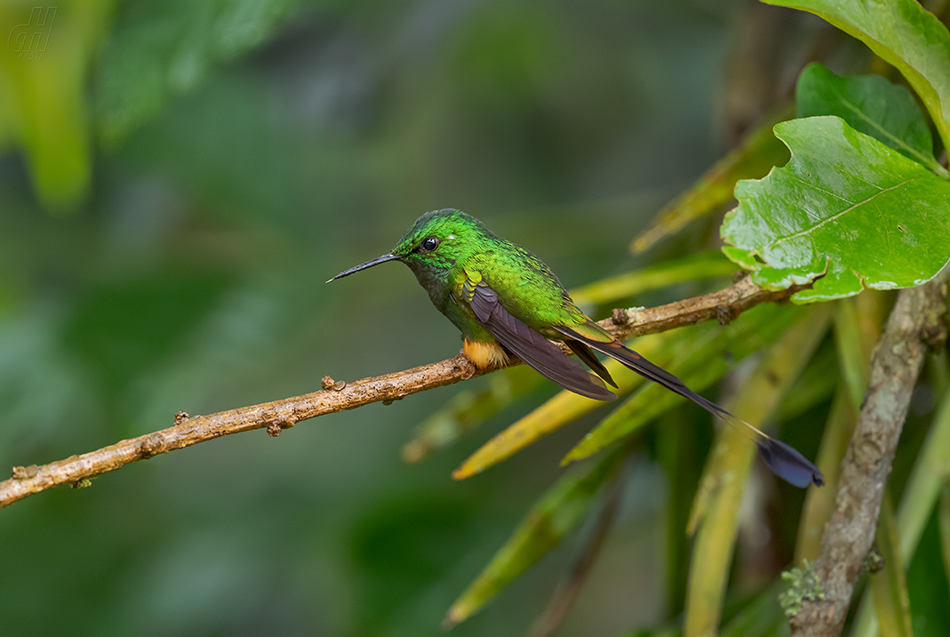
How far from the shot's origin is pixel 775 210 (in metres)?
0.71

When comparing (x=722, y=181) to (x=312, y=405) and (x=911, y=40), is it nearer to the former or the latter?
(x=911, y=40)

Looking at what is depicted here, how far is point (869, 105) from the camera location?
2.79 ft

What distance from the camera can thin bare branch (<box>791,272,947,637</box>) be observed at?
78 centimetres

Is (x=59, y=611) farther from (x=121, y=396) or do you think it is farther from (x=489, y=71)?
(x=489, y=71)

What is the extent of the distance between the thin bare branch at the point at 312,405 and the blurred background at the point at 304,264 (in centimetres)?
87

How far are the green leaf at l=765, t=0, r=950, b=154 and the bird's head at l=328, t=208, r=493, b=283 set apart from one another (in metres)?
0.47

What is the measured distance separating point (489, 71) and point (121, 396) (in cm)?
169

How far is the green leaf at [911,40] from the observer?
2.44 ft

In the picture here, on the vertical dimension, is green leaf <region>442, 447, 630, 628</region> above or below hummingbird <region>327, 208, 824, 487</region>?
below

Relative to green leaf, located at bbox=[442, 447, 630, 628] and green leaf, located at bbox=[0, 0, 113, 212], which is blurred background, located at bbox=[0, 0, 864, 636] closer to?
green leaf, located at bbox=[0, 0, 113, 212]

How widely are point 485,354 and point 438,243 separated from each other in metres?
0.18

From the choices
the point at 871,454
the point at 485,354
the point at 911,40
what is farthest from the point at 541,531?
the point at 911,40

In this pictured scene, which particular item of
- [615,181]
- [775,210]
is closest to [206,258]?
[615,181]

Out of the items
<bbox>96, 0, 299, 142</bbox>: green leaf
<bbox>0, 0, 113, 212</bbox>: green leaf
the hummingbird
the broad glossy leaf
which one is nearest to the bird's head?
the hummingbird
